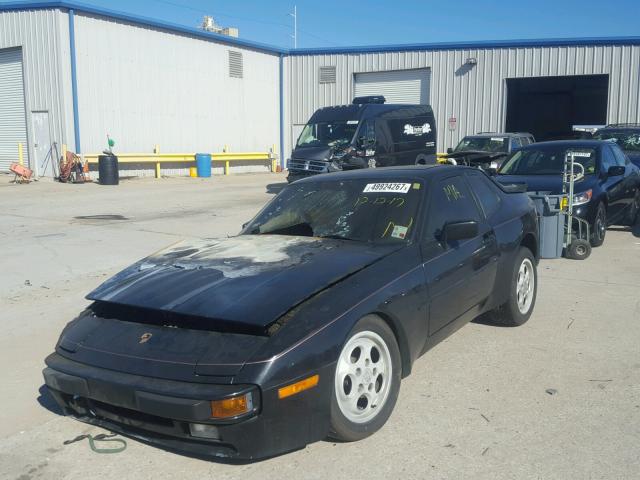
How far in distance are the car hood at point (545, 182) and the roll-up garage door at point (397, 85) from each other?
20051mm

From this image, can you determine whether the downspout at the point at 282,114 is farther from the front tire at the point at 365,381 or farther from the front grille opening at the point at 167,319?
the front tire at the point at 365,381

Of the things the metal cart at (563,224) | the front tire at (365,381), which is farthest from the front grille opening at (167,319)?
the metal cart at (563,224)

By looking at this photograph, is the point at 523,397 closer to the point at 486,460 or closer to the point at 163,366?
the point at 486,460

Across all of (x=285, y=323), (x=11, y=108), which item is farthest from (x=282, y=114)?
(x=285, y=323)

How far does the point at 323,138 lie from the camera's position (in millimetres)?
18062

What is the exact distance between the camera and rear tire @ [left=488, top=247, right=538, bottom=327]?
17.7ft

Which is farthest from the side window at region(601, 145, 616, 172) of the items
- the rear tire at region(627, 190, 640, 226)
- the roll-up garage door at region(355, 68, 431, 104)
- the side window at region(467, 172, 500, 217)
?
the roll-up garage door at region(355, 68, 431, 104)

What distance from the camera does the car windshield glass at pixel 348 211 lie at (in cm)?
437

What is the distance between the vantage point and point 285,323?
3211 mm

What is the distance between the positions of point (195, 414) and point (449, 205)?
268cm

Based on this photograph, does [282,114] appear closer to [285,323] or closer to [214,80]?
[214,80]

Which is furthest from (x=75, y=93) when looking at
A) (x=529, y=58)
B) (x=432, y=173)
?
(x=432, y=173)

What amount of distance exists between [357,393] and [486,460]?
760 mm

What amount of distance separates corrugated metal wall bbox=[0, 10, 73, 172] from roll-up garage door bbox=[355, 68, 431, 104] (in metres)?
14.0
